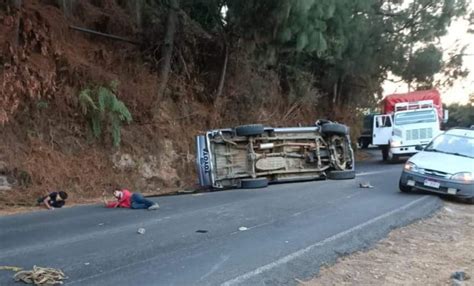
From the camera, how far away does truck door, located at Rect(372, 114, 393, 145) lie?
87.4 ft

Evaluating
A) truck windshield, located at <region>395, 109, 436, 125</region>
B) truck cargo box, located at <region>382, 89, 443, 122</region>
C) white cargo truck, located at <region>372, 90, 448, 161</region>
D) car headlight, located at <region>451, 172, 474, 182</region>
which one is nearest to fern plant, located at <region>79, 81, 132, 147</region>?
car headlight, located at <region>451, 172, 474, 182</region>

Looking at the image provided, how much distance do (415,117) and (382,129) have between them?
6.35ft

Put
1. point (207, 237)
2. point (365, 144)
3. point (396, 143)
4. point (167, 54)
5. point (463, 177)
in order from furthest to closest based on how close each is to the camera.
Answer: point (365, 144) < point (396, 143) < point (167, 54) < point (463, 177) < point (207, 237)

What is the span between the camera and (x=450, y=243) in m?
8.84

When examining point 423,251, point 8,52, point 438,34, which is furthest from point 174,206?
point 438,34

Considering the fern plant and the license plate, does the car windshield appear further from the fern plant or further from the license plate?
the fern plant

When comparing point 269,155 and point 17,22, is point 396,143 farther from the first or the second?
point 17,22

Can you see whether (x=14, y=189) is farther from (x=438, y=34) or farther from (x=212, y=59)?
(x=438, y=34)

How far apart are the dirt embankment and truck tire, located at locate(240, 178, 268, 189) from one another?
2931mm

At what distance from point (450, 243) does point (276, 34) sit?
894 cm

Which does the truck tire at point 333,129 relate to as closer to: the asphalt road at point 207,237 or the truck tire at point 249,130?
the truck tire at point 249,130

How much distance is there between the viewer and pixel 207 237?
8008 mm

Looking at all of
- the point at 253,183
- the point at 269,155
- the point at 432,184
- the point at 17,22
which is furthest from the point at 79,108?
the point at 432,184

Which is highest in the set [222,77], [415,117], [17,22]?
[17,22]
